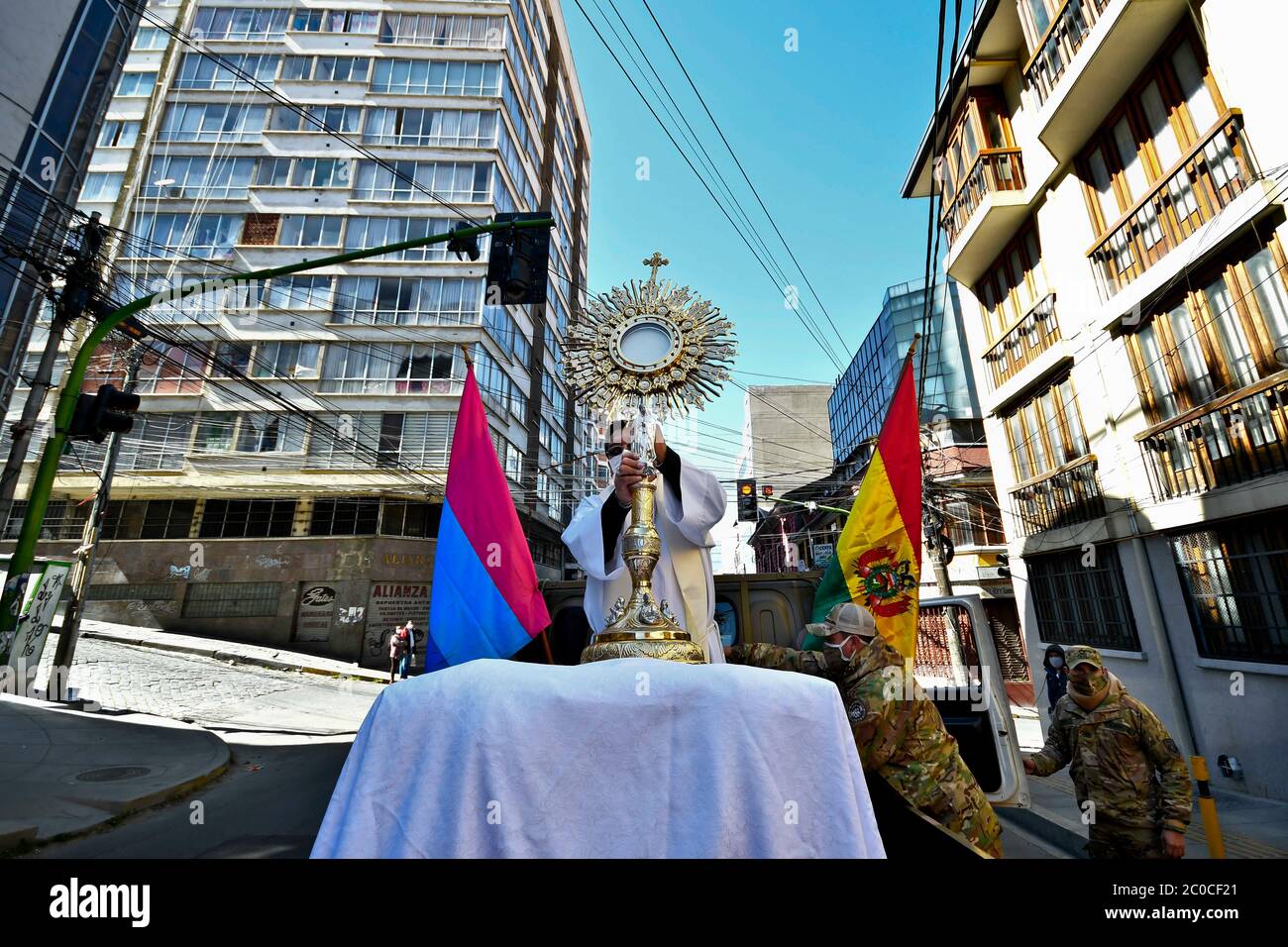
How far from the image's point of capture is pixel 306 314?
21078mm

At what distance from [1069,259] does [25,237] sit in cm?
1742

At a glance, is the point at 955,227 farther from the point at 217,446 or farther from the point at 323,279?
the point at 217,446

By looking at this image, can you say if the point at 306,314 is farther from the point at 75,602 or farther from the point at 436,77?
the point at 75,602

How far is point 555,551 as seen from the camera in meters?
29.4

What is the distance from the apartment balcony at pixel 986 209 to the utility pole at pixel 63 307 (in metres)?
14.4

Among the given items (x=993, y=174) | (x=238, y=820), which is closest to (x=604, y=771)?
(x=238, y=820)

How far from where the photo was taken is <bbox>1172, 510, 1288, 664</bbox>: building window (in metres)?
6.75

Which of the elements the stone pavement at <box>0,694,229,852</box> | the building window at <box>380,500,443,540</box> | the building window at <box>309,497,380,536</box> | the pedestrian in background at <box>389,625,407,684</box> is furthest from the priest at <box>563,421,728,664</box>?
the building window at <box>309,497,380,536</box>

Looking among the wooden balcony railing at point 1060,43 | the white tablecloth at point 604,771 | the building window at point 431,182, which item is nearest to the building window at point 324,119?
the building window at point 431,182

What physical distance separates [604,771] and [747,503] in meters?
16.5

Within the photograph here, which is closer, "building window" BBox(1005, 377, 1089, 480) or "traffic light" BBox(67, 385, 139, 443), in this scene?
"traffic light" BBox(67, 385, 139, 443)

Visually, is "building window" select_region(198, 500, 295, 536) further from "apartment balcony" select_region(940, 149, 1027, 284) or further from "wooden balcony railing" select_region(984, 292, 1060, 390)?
"wooden balcony railing" select_region(984, 292, 1060, 390)

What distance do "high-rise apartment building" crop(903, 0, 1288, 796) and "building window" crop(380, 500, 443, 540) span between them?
18140mm
